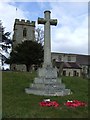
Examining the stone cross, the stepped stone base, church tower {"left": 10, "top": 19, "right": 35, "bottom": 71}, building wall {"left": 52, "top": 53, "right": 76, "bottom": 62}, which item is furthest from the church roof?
the stepped stone base

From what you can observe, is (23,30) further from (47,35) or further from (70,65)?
(47,35)

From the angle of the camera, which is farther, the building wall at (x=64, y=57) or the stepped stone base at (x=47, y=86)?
the building wall at (x=64, y=57)

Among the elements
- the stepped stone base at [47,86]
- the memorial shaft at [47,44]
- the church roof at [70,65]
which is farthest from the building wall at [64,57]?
the stepped stone base at [47,86]

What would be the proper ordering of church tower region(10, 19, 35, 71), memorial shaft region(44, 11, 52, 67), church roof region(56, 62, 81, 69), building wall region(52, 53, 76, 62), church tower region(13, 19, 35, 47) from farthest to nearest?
building wall region(52, 53, 76, 62) → church roof region(56, 62, 81, 69) → church tower region(13, 19, 35, 47) → church tower region(10, 19, 35, 71) → memorial shaft region(44, 11, 52, 67)

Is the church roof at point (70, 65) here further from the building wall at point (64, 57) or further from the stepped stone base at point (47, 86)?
the stepped stone base at point (47, 86)

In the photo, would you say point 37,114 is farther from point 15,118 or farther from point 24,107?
point 24,107

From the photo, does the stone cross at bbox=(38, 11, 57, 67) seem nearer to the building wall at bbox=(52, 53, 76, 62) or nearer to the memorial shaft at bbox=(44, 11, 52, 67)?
the memorial shaft at bbox=(44, 11, 52, 67)

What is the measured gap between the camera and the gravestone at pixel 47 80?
1565 cm

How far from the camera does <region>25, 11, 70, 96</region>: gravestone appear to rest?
616 inches

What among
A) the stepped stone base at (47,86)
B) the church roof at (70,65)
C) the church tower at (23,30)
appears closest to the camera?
the stepped stone base at (47,86)

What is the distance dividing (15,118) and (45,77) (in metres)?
8.17

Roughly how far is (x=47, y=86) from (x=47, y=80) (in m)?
0.52

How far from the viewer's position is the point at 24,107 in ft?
36.4

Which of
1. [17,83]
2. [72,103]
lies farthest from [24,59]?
[72,103]
